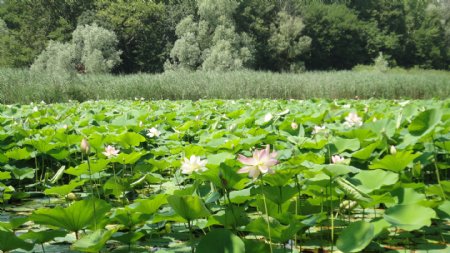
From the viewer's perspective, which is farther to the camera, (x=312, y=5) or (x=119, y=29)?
(x=312, y=5)

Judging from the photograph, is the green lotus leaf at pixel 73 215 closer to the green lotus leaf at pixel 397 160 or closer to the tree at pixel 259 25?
the green lotus leaf at pixel 397 160

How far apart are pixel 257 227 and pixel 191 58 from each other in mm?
25682

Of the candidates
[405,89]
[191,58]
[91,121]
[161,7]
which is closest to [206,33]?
[191,58]

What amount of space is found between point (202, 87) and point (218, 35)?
16.2 m

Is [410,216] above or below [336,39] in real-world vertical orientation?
above

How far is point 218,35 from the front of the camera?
85.4 ft

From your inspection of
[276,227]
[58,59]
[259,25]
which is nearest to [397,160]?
[276,227]

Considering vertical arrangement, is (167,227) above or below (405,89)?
above

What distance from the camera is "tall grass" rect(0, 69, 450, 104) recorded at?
871 centimetres

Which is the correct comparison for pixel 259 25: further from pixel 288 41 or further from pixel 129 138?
pixel 129 138

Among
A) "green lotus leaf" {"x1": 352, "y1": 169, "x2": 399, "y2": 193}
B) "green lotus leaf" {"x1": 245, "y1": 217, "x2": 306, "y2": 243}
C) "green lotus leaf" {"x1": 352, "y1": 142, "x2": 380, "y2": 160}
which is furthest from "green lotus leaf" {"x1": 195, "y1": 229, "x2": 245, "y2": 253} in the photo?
"green lotus leaf" {"x1": 352, "y1": 142, "x2": 380, "y2": 160}

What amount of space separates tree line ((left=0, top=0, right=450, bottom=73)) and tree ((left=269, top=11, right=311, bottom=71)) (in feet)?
0.25

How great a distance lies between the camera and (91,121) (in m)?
3.06

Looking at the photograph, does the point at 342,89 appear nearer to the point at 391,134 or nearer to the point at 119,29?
the point at 391,134
